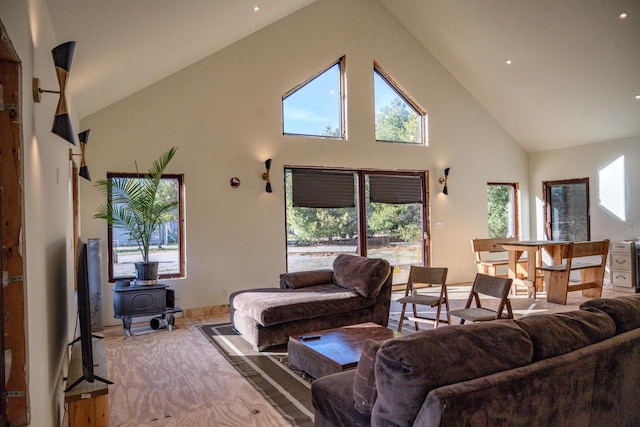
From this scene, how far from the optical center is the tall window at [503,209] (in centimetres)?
880

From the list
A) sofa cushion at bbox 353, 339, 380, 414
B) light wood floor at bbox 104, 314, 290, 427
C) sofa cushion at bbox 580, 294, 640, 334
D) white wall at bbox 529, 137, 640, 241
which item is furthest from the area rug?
white wall at bbox 529, 137, 640, 241

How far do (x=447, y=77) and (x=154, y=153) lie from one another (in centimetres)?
548

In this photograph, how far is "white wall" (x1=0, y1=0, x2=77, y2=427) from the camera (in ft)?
6.31

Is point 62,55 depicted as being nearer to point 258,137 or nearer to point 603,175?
point 258,137

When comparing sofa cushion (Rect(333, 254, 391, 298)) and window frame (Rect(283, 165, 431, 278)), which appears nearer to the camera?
sofa cushion (Rect(333, 254, 391, 298))

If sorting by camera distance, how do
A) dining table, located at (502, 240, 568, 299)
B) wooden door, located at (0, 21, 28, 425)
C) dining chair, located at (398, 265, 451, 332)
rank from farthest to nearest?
dining table, located at (502, 240, 568, 299) < dining chair, located at (398, 265, 451, 332) < wooden door, located at (0, 21, 28, 425)

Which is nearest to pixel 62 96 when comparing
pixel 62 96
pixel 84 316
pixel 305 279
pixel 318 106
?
pixel 62 96

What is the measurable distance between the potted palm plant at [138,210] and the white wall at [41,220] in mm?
2114

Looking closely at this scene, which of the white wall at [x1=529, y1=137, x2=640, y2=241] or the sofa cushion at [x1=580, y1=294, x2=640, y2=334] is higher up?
the white wall at [x1=529, y1=137, x2=640, y2=241]

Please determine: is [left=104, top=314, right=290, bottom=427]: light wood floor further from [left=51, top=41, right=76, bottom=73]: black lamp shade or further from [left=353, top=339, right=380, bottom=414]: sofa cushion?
[left=51, top=41, right=76, bottom=73]: black lamp shade

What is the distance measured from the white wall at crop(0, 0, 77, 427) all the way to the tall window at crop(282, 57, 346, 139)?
158 inches

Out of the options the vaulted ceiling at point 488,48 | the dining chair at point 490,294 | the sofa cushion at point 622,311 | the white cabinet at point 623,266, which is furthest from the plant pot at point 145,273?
the white cabinet at point 623,266

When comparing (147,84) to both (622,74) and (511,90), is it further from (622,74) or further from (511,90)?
(622,74)

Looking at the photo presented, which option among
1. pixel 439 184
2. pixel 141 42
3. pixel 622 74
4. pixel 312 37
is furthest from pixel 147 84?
pixel 622 74
